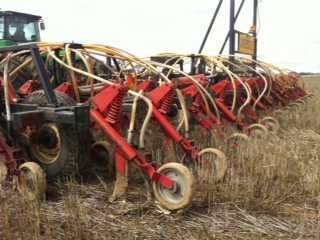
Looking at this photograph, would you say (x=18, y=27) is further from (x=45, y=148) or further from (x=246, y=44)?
(x=45, y=148)

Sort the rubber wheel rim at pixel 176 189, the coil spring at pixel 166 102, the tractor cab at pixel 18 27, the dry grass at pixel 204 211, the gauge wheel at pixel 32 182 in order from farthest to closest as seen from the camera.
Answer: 1. the tractor cab at pixel 18 27
2. the coil spring at pixel 166 102
3. the gauge wheel at pixel 32 182
4. the rubber wheel rim at pixel 176 189
5. the dry grass at pixel 204 211

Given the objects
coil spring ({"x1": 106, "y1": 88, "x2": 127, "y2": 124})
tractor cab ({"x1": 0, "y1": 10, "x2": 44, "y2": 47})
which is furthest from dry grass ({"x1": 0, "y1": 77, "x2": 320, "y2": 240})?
tractor cab ({"x1": 0, "y1": 10, "x2": 44, "y2": 47})

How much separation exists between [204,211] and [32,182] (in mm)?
1293

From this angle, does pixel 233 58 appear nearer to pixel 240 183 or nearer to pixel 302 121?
pixel 302 121

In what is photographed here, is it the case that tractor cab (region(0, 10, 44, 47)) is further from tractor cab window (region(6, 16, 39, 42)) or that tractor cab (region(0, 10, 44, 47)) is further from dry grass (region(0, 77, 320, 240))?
dry grass (region(0, 77, 320, 240))

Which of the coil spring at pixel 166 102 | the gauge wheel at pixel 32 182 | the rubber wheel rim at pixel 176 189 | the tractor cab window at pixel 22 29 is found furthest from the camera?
the tractor cab window at pixel 22 29


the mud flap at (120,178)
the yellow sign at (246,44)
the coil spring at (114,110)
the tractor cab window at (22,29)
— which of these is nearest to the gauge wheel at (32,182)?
the mud flap at (120,178)

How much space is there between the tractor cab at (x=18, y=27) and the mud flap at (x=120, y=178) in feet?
23.3

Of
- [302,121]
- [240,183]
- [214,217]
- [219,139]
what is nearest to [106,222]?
[214,217]

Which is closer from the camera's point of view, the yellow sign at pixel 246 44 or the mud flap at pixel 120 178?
the mud flap at pixel 120 178

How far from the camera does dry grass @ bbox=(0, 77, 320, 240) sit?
3023 millimetres

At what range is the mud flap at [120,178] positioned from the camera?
12.2 feet

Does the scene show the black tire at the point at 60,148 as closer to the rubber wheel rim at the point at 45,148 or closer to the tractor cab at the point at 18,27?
the rubber wheel rim at the point at 45,148

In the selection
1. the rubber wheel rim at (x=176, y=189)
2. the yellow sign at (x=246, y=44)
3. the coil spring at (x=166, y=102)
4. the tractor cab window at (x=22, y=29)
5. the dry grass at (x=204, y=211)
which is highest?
the tractor cab window at (x=22, y=29)
